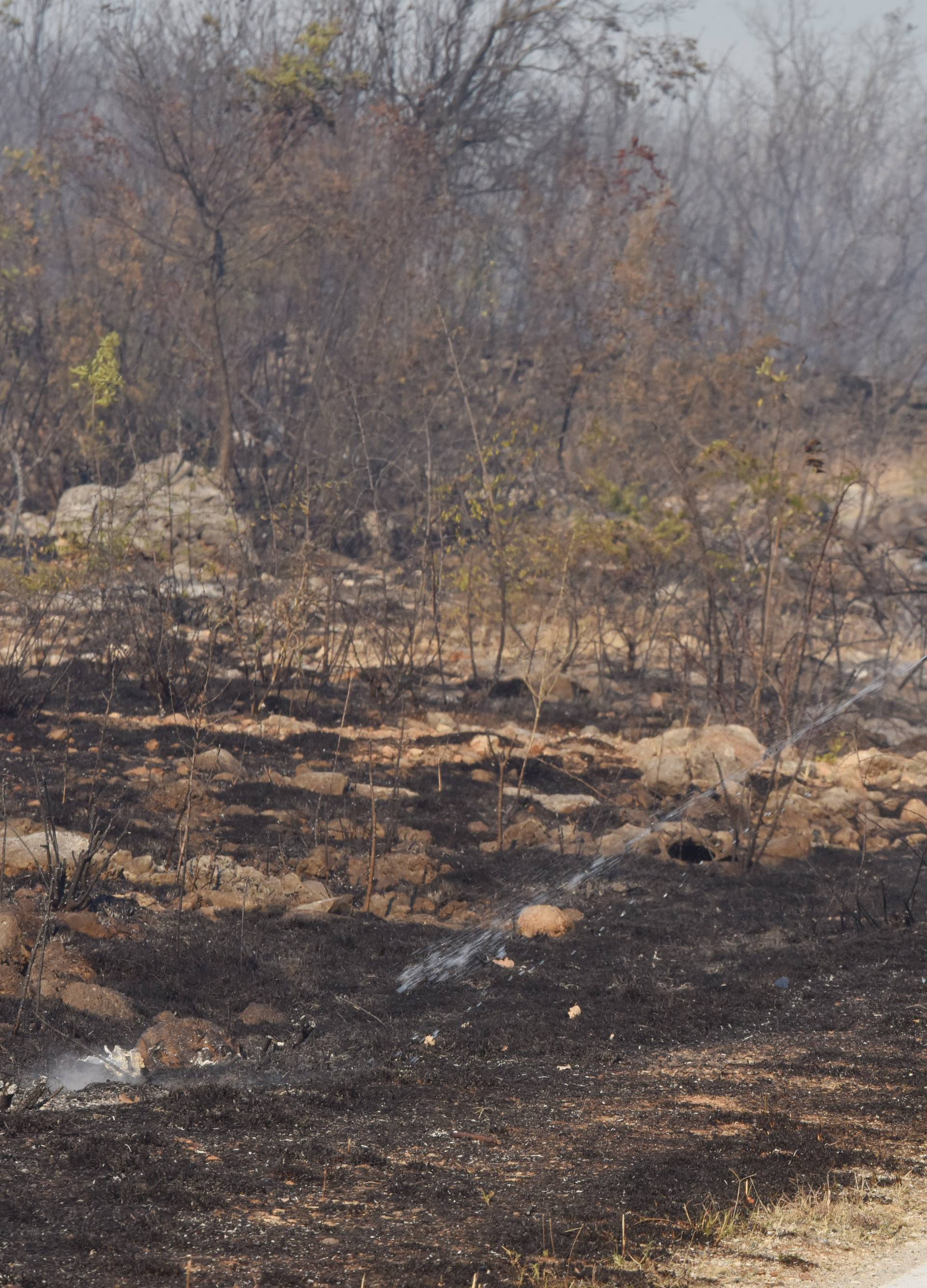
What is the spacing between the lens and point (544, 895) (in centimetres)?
647

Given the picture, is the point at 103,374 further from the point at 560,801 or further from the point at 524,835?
the point at 524,835

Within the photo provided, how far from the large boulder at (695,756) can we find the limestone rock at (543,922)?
220 cm

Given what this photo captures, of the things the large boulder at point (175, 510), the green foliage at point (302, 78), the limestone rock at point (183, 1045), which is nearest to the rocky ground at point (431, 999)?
the limestone rock at point (183, 1045)

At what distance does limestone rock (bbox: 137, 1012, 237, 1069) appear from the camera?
4.30 meters

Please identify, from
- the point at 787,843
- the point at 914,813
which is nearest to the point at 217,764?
the point at 787,843

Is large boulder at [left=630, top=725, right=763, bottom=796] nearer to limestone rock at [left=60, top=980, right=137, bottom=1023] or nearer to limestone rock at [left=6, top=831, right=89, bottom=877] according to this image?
limestone rock at [left=6, top=831, right=89, bottom=877]

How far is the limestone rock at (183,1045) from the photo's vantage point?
169 inches

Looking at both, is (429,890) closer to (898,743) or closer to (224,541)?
(898,743)

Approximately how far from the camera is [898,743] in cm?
1027

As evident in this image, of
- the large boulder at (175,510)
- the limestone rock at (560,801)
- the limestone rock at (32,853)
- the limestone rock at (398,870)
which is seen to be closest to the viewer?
the limestone rock at (32,853)

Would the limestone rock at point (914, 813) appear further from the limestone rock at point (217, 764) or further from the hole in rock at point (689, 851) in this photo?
the limestone rock at point (217, 764)

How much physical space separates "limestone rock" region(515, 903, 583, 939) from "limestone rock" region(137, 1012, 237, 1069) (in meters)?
1.72

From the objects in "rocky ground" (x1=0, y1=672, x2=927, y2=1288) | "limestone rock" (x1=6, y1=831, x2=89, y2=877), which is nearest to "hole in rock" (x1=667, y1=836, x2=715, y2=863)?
"rocky ground" (x1=0, y1=672, x2=927, y2=1288)

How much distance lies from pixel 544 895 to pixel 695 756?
238 cm
